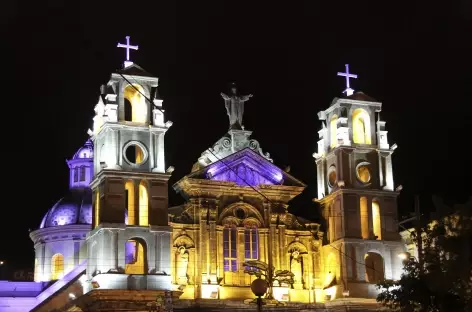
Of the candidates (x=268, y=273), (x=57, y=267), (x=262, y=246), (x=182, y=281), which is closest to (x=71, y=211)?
(x=57, y=267)

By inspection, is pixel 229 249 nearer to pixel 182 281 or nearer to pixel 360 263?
pixel 182 281

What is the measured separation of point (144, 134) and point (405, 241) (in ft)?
51.5

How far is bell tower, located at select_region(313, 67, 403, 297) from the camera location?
46.2 m

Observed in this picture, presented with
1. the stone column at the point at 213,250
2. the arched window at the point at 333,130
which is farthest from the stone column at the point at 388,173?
the stone column at the point at 213,250

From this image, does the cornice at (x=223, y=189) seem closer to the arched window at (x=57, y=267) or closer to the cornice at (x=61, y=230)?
the cornice at (x=61, y=230)

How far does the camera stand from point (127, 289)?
139ft

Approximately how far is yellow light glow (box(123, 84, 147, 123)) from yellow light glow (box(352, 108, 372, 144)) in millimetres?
10973

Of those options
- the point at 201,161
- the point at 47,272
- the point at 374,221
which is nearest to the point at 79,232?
the point at 47,272

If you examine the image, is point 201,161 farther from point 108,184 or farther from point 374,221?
point 374,221

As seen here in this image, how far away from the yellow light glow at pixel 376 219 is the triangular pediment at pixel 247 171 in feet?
12.9

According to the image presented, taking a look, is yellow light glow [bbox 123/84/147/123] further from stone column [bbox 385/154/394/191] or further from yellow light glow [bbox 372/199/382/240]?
stone column [bbox 385/154/394/191]

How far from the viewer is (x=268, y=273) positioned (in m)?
44.5

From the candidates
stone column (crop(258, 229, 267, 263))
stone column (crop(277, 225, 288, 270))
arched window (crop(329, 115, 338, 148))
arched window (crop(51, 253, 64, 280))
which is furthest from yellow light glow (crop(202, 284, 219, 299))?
arched window (crop(51, 253, 64, 280))

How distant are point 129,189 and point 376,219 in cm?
1275
